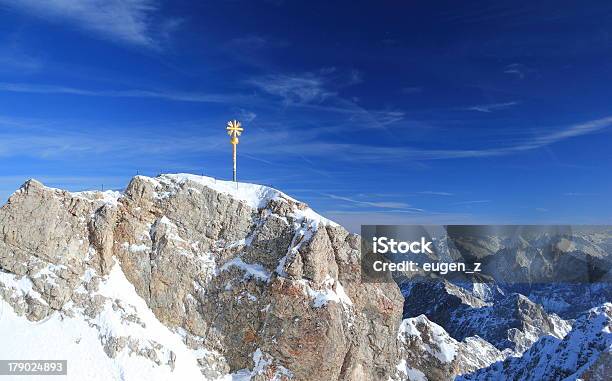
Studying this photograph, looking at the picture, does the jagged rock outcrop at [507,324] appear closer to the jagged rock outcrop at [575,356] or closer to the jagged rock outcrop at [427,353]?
the jagged rock outcrop at [427,353]

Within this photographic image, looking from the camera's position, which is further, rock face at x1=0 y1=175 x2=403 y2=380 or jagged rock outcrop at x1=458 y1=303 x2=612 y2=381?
jagged rock outcrop at x1=458 y1=303 x2=612 y2=381

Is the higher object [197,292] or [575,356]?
[197,292]

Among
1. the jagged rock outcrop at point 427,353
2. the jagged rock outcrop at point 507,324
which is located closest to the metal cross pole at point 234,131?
the jagged rock outcrop at point 427,353

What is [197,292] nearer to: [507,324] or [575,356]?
[575,356]

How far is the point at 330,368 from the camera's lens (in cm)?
6556

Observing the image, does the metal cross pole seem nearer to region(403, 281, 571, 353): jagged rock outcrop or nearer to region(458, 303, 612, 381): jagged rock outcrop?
region(458, 303, 612, 381): jagged rock outcrop

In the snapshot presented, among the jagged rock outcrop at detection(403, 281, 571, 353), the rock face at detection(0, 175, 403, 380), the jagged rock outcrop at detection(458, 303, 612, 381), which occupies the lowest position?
the jagged rock outcrop at detection(403, 281, 571, 353)

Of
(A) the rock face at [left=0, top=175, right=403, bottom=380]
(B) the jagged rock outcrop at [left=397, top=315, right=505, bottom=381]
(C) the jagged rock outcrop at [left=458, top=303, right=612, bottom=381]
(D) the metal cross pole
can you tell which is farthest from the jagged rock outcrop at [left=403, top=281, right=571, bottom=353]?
(D) the metal cross pole

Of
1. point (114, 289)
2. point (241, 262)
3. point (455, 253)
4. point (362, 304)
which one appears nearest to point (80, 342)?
point (114, 289)

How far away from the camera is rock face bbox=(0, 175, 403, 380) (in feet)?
203

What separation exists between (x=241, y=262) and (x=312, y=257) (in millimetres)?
10774

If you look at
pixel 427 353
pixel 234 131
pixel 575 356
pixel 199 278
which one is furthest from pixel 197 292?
pixel 575 356

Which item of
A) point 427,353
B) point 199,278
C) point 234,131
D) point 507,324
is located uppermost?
point 234,131

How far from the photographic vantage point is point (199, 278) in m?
68.6
